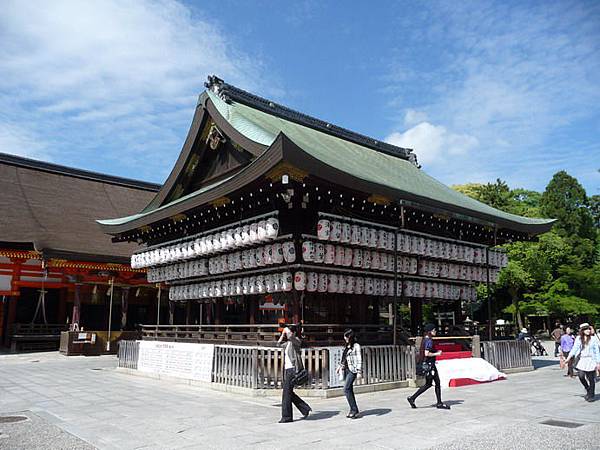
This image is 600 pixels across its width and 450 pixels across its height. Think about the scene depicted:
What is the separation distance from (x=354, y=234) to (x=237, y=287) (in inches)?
189

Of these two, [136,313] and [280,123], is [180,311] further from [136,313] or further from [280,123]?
[280,123]

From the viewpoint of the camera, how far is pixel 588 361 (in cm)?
1127

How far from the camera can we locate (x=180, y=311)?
103 ft

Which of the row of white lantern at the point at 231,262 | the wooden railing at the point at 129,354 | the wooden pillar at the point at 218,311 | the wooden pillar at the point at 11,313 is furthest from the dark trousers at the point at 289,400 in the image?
the wooden pillar at the point at 11,313

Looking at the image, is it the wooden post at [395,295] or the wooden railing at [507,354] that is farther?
the wooden railing at [507,354]

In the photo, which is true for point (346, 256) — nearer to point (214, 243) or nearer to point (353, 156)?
point (214, 243)

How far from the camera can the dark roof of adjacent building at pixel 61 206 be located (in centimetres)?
2580

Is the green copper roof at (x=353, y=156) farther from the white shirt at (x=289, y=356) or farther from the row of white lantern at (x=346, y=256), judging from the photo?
the white shirt at (x=289, y=356)

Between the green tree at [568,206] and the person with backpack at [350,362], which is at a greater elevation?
the green tree at [568,206]

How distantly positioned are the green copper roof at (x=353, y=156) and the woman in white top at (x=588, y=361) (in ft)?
20.8

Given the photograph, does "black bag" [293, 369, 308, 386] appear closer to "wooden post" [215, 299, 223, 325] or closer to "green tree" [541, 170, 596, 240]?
"wooden post" [215, 299, 223, 325]

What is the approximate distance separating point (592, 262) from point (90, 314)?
4045 centimetres

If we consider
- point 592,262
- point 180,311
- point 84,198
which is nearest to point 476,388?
point 180,311

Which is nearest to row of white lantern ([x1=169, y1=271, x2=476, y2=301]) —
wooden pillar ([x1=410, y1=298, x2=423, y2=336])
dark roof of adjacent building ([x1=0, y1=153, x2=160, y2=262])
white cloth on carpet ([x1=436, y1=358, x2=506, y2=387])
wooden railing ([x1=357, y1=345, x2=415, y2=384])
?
wooden pillar ([x1=410, y1=298, x2=423, y2=336])
